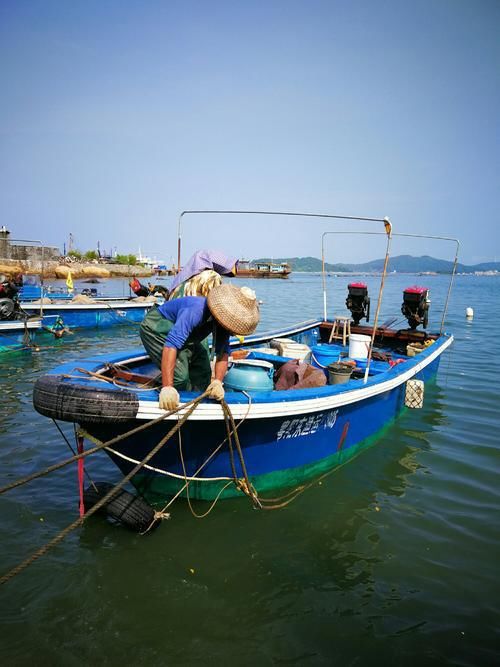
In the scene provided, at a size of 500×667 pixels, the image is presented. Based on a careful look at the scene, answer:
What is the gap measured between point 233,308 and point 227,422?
40.5 inches

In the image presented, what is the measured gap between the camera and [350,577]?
3891mm

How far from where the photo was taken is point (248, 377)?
5.01m

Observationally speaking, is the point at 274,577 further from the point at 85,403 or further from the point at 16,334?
the point at 16,334

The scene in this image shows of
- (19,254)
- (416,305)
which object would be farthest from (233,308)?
(19,254)

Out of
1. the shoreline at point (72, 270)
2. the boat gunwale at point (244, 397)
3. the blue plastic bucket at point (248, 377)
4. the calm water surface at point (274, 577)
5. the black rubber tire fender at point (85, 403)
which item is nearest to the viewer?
the calm water surface at point (274, 577)

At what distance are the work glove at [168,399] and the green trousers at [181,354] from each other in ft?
2.20

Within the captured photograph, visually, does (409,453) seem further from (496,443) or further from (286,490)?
(286,490)

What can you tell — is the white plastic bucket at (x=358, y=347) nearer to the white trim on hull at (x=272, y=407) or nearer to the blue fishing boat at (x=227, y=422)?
the blue fishing boat at (x=227, y=422)

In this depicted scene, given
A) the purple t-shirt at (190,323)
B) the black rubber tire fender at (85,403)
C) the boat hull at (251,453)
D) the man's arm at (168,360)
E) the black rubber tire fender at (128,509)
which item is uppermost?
the purple t-shirt at (190,323)

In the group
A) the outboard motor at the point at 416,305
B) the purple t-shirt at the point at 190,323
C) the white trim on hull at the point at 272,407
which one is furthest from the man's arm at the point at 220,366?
the outboard motor at the point at 416,305

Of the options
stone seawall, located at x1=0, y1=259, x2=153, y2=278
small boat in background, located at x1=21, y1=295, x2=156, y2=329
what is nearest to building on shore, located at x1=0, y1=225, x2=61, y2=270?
stone seawall, located at x1=0, y1=259, x2=153, y2=278

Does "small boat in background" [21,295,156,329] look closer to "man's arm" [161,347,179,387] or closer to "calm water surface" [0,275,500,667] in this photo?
"calm water surface" [0,275,500,667]

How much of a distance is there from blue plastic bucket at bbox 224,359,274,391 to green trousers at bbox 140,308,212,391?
31 centimetres

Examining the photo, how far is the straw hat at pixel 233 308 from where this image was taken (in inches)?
148
